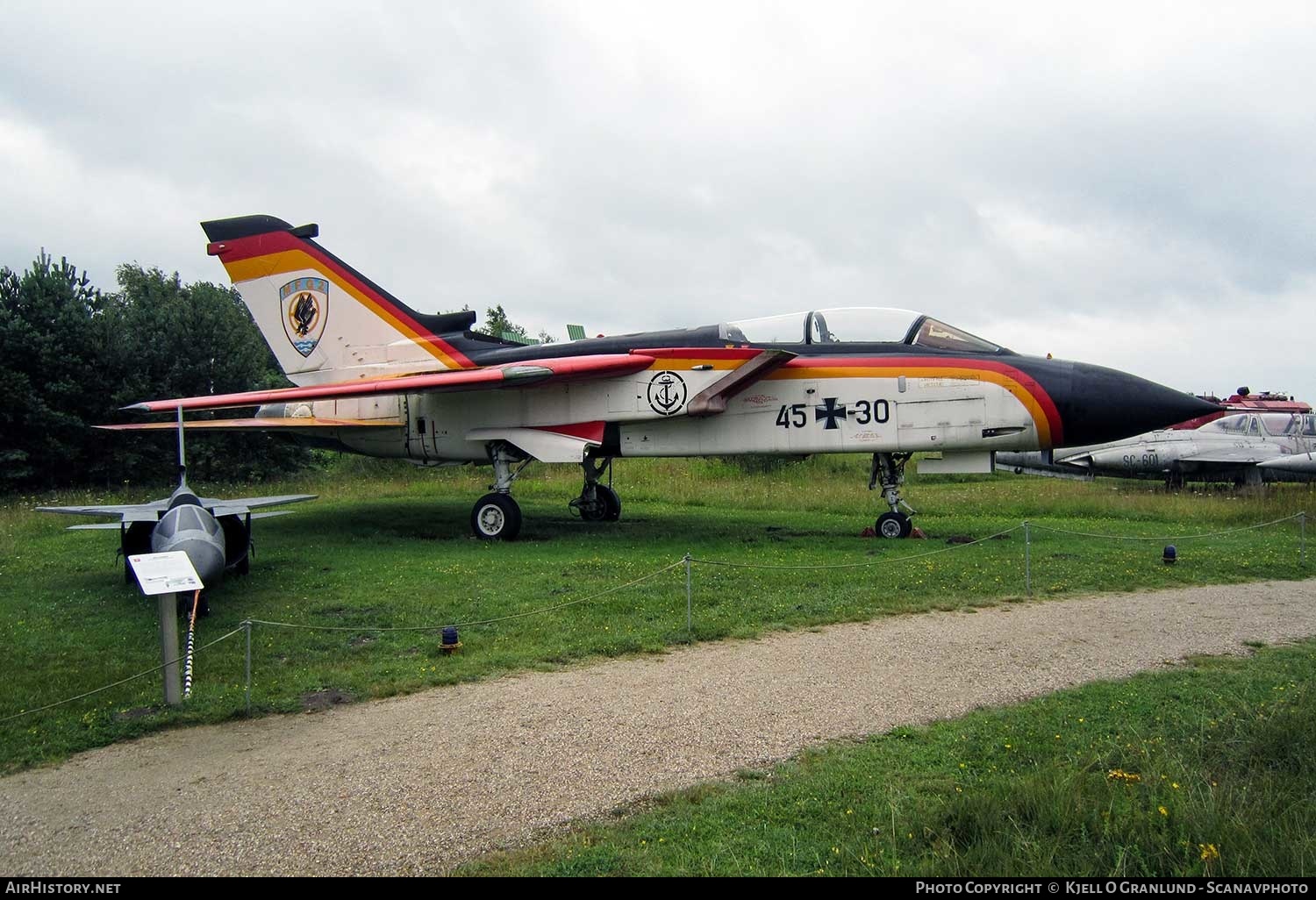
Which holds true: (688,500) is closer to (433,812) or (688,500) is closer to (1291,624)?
Result: (1291,624)

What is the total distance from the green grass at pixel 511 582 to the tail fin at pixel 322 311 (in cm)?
308

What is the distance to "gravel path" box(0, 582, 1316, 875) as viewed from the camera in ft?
12.9

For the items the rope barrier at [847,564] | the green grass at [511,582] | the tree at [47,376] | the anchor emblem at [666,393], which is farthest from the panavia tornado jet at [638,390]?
the tree at [47,376]

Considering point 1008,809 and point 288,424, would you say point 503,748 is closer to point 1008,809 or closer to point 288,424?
point 1008,809

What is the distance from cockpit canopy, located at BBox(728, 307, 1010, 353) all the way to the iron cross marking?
982 mm

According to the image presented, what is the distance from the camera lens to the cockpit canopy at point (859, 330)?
12.4 m

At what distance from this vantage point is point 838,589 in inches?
361

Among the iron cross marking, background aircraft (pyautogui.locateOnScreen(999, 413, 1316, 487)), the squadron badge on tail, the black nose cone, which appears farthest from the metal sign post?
background aircraft (pyautogui.locateOnScreen(999, 413, 1316, 487))

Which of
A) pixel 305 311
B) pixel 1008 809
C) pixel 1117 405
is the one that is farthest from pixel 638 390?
pixel 1008 809

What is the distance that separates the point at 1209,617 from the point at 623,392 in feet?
27.0

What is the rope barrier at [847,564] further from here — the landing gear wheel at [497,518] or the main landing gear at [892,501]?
the landing gear wheel at [497,518]

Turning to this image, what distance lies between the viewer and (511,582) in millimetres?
9930

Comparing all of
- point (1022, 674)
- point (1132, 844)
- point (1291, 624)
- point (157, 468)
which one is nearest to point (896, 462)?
point (1291, 624)

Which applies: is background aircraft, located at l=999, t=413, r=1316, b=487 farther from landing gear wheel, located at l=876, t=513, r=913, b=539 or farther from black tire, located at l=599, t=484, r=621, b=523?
black tire, located at l=599, t=484, r=621, b=523
